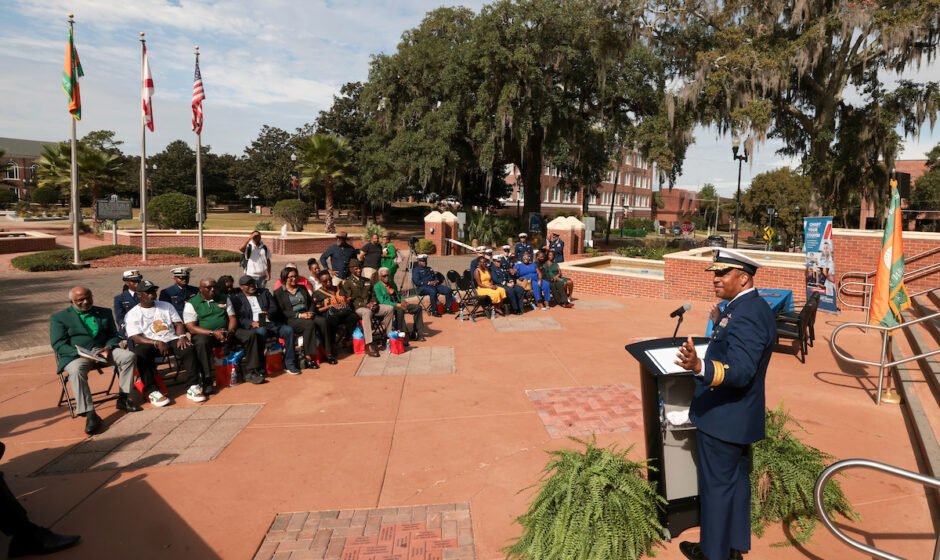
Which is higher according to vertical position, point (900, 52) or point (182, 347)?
point (900, 52)

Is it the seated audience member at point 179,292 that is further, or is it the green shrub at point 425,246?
the green shrub at point 425,246

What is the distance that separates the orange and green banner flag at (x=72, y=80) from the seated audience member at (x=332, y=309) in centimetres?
1393

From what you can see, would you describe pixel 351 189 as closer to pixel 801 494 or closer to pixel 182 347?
pixel 182 347

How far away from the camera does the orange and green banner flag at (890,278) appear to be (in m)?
6.68

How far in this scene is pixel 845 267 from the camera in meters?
12.0

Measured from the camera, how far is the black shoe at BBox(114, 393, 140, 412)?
5.75 meters

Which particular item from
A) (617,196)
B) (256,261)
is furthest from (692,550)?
(617,196)

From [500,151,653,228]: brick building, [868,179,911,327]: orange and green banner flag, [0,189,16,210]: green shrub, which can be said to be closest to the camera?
[868,179,911,327]: orange and green banner flag

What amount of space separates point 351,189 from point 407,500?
1618 inches

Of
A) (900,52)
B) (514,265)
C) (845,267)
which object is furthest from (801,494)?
(900,52)

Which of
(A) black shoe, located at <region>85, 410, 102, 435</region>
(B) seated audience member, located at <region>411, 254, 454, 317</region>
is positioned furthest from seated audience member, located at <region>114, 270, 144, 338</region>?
(B) seated audience member, located at <region>411, 254, 454, 317</region>

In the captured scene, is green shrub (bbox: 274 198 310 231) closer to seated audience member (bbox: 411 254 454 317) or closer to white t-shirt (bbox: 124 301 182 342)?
seated audience member (bbox: 411 254 454 317)

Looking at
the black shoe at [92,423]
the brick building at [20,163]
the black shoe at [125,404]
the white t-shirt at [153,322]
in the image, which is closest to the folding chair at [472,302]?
the white t-shirt at [153,322]

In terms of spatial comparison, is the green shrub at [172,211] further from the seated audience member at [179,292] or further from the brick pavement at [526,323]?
the seated audience member at [179,292]
